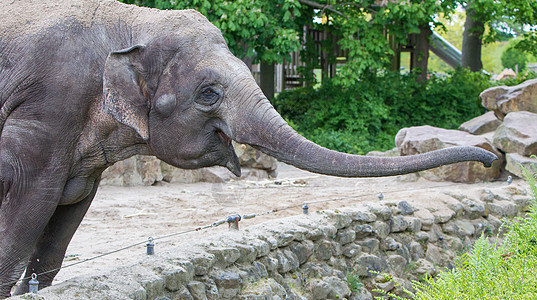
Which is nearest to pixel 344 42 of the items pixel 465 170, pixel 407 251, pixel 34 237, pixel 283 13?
pixel 283 13

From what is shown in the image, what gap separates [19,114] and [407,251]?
5314mm

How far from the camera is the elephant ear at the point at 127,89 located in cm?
354

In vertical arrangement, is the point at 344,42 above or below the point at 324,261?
above

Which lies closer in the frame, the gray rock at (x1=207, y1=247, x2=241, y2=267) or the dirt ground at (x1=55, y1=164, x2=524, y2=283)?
the gray rock at (x1=207, y1=247, x2=241, y2=267)

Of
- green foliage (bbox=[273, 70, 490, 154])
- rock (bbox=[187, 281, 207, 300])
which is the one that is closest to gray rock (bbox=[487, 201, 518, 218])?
rock (bbox=[187, 281, 207, 300])

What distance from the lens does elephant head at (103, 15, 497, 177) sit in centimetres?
358

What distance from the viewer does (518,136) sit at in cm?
1103

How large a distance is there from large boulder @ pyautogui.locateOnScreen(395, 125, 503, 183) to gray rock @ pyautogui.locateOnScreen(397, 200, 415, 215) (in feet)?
10.3

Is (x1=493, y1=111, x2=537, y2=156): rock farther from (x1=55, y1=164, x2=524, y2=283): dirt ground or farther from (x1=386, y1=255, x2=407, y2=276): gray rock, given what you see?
(x1=386, y1=255, x2=407, y2=276): gray rock

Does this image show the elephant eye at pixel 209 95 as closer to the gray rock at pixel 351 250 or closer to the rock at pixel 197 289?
the rock at pixel 197 289

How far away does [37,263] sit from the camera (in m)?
4.14

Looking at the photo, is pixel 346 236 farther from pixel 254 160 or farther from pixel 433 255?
pixel 254 160

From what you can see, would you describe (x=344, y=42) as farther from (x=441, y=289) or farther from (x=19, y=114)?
(x=19, y=114)

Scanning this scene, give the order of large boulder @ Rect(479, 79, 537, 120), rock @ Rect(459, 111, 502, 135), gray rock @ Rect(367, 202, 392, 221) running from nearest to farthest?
gray rock @ Rect(367, 202, 392, 221) → large boulder @ Rect(479, 79, 537, 120) → rock @ Rect(459, 111, 502, 135)
